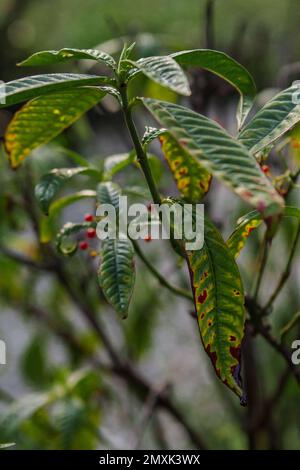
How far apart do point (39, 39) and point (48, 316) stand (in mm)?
4014

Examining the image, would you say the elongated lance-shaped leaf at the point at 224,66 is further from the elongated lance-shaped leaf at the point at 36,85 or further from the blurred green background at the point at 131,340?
the blurred green background at the point at 131,340

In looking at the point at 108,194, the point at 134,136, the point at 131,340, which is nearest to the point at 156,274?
the point at 108,194

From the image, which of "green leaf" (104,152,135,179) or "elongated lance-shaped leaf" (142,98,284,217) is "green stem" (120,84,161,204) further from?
"green leaf" (104,152,135,179)

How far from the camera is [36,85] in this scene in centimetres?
45

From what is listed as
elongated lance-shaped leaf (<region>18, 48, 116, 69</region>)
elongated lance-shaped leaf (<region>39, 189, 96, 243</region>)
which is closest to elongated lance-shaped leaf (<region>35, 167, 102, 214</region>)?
elongated lance-shaped leaf (<region>39, 189, 96, 243</region>)

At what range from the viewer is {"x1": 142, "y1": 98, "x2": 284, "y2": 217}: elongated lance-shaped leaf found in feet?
1.26

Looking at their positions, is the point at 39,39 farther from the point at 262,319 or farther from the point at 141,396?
the point at 262,319

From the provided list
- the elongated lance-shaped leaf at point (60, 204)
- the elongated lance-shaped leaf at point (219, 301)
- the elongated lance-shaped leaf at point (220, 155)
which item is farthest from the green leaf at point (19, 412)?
the elongated lance-shaped leaf at point (220, 155)

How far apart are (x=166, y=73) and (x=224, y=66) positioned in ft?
0.37

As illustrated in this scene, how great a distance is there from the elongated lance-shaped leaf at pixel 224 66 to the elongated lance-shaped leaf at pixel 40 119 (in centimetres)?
7

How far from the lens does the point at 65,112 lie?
1.80 ft

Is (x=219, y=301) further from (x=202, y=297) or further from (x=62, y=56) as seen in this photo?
(x=62, y=56)

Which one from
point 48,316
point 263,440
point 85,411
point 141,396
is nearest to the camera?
point 85,411

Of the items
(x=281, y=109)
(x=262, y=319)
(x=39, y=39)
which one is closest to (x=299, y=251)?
(x=262, y=319)
